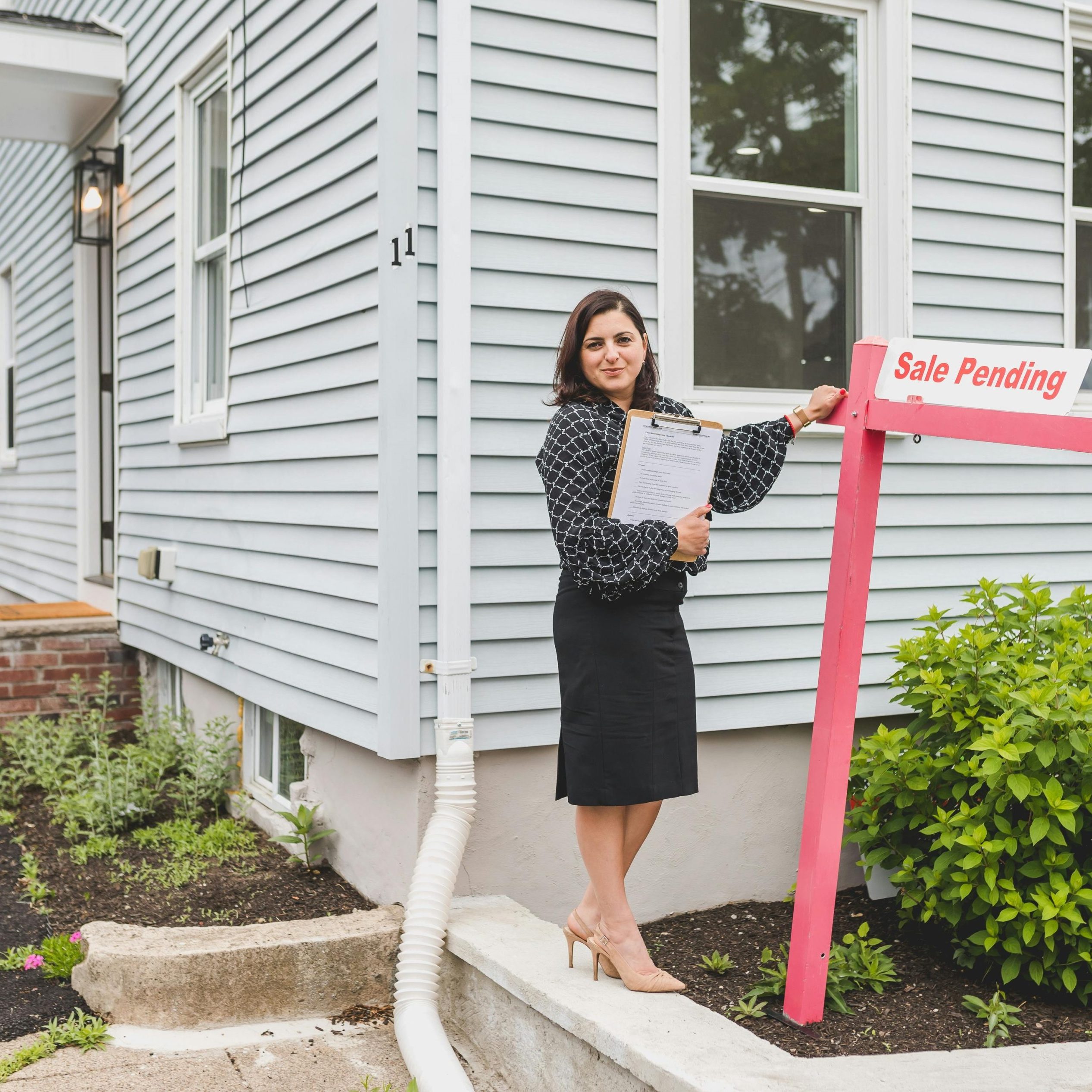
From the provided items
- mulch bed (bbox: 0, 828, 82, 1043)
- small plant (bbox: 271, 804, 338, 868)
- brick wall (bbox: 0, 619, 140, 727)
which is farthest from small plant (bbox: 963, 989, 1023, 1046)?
brick wall (bbox: 0, 619, 140, 727)

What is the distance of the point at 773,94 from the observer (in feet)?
14.1

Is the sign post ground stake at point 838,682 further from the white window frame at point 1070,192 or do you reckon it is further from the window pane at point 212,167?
the window pane at point 212,167

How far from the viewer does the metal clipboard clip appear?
9.28ft

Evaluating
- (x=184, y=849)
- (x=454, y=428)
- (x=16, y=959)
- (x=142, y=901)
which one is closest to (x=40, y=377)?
(x=184, y=849)

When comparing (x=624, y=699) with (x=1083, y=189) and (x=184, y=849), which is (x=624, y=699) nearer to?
(x=184, y=849)

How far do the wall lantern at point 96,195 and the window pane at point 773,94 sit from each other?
3854mm

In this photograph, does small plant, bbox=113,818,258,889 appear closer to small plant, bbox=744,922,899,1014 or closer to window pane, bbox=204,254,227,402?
window pane, bbox=204,254,227,402

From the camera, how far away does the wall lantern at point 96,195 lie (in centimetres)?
671

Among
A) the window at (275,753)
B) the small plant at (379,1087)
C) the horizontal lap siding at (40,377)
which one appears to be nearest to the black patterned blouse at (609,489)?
the small plant at (379,1087)

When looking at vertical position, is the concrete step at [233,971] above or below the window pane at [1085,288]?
below

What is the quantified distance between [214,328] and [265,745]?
1.97 meters

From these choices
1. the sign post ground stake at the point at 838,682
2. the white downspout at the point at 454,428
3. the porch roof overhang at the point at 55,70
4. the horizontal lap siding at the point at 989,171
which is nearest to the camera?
the sign post ground stake at the point at 838,682

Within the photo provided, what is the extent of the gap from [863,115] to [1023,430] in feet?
7.64

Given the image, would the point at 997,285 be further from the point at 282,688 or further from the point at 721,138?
the point at 282,688
